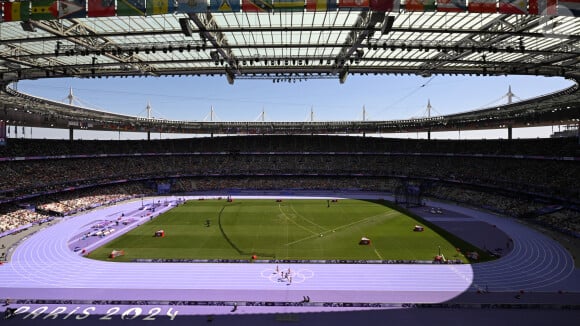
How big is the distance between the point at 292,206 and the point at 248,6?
41.7 m

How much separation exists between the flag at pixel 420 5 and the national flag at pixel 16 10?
16024 millimetres

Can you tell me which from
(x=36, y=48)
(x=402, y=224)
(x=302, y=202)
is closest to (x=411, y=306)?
(x=402, y=224)

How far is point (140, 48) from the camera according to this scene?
17484 millimetres

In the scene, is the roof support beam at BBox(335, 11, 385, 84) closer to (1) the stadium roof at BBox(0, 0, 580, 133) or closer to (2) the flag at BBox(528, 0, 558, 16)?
(1) the stadium roof at BBox(0, 0, 580, 133)

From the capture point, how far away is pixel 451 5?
12.4m

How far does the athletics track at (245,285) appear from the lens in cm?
1917

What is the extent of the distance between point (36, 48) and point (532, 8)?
26337 mm

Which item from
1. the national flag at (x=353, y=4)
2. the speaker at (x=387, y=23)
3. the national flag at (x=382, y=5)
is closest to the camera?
the national flag at (x=382, y=5)

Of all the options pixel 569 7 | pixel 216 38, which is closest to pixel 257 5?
pixel 216 38

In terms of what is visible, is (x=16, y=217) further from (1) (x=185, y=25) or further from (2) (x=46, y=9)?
(1) (x=185, y=25)

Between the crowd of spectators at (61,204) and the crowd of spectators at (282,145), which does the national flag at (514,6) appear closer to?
the crowd of spectators at (61,204)

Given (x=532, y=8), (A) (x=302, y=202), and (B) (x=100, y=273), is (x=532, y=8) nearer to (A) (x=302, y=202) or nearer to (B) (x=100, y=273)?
(B) (x=100, y=273)

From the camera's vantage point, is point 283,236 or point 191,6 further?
point 283,236

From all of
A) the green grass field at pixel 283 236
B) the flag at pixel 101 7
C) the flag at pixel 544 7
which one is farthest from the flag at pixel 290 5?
the green grass field at pixel 283 236
